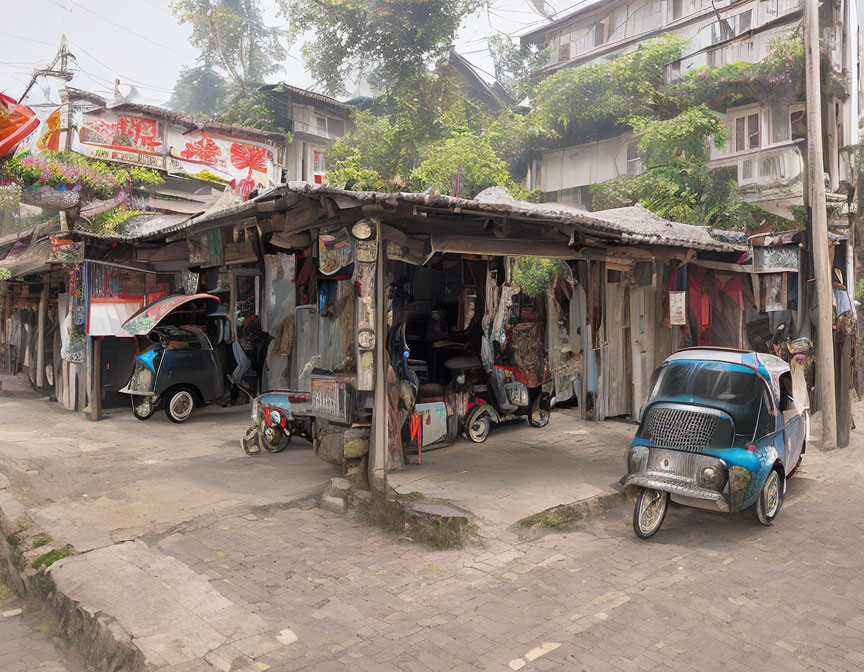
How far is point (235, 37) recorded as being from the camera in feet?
117

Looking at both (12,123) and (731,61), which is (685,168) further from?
(12,123)

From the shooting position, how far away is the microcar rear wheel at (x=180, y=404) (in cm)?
1154

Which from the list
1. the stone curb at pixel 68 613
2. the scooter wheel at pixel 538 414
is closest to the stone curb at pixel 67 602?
the stone curb at pixel 68 613

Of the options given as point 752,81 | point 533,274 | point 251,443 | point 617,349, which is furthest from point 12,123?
point 752,81

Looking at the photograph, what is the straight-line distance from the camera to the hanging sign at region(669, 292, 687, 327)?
1010 cm

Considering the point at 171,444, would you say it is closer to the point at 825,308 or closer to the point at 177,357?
the point at 177,357

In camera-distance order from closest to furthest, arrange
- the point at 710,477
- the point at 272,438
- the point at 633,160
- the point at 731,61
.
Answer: the point at 710,477
the point at 272,438
the point at 731,61
the point at 633,160

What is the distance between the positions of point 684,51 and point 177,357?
22154mm

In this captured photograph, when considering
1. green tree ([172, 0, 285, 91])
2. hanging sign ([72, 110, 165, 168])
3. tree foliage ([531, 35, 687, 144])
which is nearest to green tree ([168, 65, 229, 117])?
green tree ([172, 0, 285, 91])

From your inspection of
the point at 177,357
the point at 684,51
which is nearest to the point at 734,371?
the point at 177,357

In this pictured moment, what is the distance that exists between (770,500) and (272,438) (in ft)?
20.7

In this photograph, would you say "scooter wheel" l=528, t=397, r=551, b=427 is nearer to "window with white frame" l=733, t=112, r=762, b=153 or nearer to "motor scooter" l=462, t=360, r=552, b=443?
"motor scooter" l=462, t=360, r=552, b=443

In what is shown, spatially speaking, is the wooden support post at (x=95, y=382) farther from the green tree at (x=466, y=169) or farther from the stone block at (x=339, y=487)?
the green tree at (x=466, y=169)

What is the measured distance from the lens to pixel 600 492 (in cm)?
671
